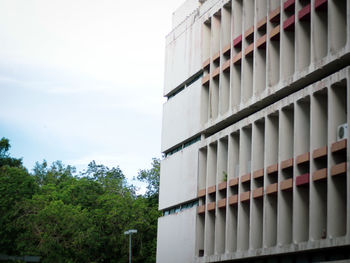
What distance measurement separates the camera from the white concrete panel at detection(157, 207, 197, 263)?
1591 inches

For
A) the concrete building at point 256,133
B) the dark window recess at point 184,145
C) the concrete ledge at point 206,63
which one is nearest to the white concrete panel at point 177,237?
the concrete building at point 256,133

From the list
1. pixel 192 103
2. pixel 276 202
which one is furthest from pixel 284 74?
pixel 192 103

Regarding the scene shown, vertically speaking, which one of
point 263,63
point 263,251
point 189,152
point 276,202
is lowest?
point 263,251

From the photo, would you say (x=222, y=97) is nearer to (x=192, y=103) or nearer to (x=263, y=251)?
(x=192, y=103)

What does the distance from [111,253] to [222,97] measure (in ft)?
110

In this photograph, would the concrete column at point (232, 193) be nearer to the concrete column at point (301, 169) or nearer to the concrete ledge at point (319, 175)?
the concrete column at point (301, 169)

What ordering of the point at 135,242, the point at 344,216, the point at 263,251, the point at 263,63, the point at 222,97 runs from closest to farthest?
1. the point at 344,216
2. the point at 263,251
3. the point at 263,63
4. the point at 222,97
5. the point at 135,242

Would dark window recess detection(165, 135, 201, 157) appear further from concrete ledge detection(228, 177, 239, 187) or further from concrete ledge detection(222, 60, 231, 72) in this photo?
concrete ledge detection(228, 177, 239, 187)

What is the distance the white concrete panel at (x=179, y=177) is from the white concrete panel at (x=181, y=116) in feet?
3.23

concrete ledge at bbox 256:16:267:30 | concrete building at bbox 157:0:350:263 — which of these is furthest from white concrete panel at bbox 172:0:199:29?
concrete ledge at bbox 256:16:267:30

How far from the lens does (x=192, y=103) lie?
42.7 meters

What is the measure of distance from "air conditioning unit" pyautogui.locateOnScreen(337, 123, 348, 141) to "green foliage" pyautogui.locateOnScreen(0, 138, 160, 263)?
128ft

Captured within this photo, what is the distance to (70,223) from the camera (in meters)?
63.8

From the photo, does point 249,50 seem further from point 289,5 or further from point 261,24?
point 289,5
